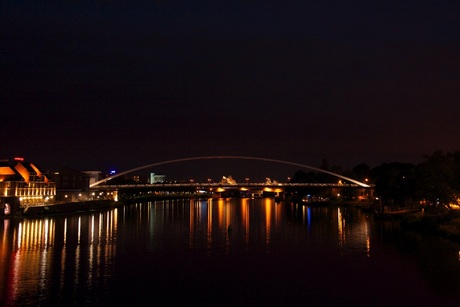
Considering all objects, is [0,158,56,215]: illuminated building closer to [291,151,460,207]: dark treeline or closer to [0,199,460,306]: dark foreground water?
[0,199,460,306]: dark foreground water

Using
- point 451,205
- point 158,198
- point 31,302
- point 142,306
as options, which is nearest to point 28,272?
point 31,302

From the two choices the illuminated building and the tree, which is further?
the illuminated building

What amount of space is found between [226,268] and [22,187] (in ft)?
124

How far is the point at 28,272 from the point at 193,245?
10595 mm

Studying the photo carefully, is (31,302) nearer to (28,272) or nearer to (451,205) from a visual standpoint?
(28,272)

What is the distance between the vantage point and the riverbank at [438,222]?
3136 cm

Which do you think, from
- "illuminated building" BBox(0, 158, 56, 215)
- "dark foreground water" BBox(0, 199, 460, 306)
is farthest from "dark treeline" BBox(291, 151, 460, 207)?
"illuminated building" BBox(0, 158, 56, 215)

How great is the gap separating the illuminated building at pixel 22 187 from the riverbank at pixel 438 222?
111 ft

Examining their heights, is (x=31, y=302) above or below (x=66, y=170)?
below

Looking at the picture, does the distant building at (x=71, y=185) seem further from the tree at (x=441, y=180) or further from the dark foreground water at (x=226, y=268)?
the tree at (x=441, y=180)

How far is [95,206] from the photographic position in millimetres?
68750

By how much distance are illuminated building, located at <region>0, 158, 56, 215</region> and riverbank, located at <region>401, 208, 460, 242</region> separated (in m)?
33.8

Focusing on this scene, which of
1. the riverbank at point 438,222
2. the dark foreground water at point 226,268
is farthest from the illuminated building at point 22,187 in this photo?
the riverbank at point 438,222

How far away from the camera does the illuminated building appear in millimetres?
47675
